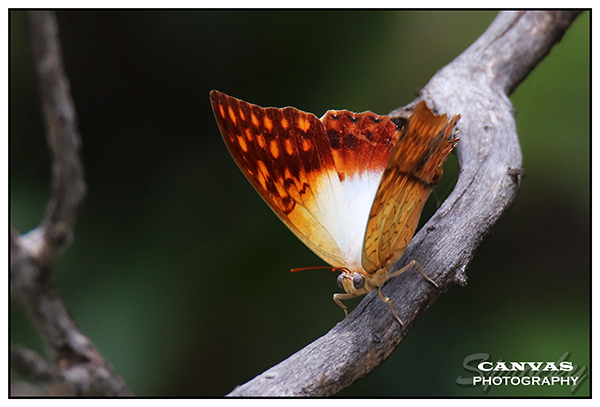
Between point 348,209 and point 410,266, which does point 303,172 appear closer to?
point 348,209

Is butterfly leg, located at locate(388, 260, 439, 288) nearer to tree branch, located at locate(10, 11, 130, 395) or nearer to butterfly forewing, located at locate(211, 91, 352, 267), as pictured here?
butterfly forewing, located at locate(211, 91, 352, 267)

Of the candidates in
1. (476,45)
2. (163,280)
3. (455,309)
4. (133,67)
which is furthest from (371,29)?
(163,280)

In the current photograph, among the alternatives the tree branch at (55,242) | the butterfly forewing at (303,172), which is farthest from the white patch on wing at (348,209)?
the tree branch at (55,242)

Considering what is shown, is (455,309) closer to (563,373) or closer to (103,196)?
(563,373)

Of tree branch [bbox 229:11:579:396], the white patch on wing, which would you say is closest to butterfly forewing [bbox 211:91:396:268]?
the white patch on wing

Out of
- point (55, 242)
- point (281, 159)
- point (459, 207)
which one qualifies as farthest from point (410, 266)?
point (55, 242)

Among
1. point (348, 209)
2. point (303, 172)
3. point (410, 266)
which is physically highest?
point (303, 172)

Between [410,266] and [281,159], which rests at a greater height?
[281,159]
